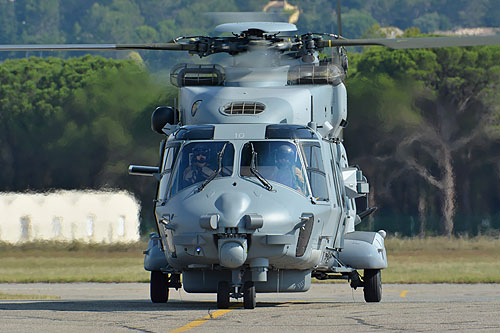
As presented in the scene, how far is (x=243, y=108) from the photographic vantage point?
16.7 metres

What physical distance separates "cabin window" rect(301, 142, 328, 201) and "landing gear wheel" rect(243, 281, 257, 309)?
5.22ft

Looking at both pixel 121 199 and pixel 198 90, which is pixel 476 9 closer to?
pixel 121 199

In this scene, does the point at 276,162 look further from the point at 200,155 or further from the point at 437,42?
the point at 437,42

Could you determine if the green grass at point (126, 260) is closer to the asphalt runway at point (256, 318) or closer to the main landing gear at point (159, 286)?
the main landing gear at point (159, 286)

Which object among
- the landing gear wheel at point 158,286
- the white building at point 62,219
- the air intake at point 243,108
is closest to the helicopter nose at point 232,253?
the air intake at point 243,108

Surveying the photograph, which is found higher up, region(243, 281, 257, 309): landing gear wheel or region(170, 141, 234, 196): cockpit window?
region(170, 141, 234, 196): cockpit window

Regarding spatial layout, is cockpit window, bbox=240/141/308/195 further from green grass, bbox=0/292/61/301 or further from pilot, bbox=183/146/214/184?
green grass, bbox=0/292/61/301

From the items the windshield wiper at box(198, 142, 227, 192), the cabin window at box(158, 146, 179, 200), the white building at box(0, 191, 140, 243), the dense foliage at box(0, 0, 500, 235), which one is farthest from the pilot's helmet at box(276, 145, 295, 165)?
the white building at box(0, 191, 140, 243)

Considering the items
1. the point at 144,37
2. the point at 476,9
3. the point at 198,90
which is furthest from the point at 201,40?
the point at 144,37

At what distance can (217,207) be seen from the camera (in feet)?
47.8

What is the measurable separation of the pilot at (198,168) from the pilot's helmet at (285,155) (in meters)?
0.95

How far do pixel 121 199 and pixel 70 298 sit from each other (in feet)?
29.5

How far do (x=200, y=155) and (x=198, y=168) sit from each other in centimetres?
21

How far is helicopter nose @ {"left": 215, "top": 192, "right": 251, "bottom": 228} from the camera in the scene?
1437 cm
